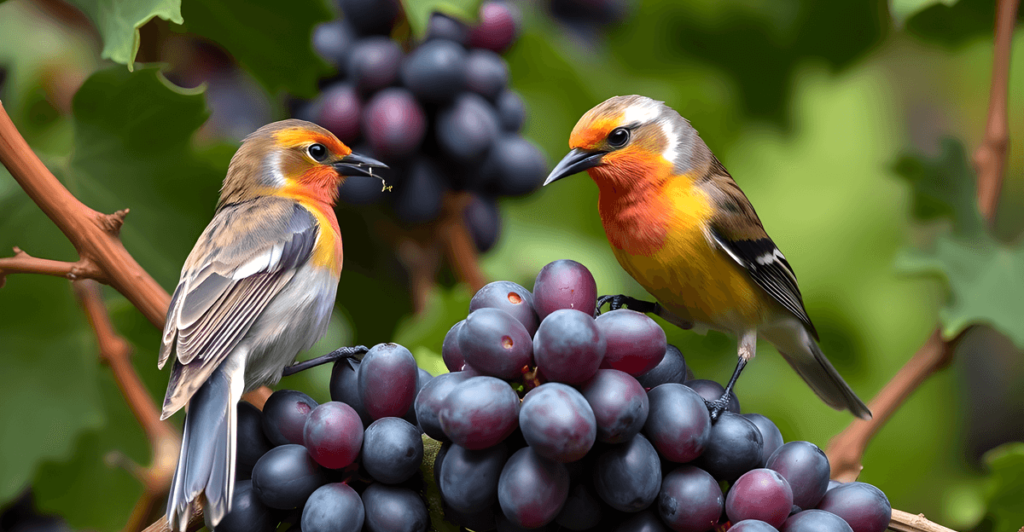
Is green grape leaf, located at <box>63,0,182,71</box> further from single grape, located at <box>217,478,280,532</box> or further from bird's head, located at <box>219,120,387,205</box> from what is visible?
single grape, located at <box>217,478,280,532</box>

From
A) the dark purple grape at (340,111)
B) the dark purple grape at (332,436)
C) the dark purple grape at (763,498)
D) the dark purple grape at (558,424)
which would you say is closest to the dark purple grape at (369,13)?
the dark purple grape at (340,111)

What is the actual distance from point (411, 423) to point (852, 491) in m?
0.53

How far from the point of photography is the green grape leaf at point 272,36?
1.46 m

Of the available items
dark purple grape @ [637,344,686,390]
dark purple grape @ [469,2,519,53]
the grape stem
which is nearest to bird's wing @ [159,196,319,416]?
dark purple grape @ [637,344,686,390]

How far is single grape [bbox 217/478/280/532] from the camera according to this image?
863mm

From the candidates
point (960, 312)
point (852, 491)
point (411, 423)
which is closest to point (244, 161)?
point (411, 423)

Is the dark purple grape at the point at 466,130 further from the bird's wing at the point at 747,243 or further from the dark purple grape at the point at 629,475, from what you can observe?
the dark purple grape at the point at 629,475

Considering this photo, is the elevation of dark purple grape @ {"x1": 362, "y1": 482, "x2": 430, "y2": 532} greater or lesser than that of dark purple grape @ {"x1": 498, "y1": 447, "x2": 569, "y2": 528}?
lesser

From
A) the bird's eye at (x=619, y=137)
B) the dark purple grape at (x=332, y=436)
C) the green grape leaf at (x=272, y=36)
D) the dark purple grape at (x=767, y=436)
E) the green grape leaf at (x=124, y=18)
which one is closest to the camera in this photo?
the dark purple grape at (x=332, y=436)

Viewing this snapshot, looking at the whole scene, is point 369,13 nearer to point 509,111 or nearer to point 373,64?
point 373,64

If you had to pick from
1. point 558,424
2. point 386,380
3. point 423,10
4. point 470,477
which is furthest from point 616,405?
Result: point 423,10

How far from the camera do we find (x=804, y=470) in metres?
0.85

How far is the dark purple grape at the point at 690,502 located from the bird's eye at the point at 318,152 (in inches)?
30.7

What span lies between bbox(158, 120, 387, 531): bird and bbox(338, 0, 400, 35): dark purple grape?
392 millimetres
